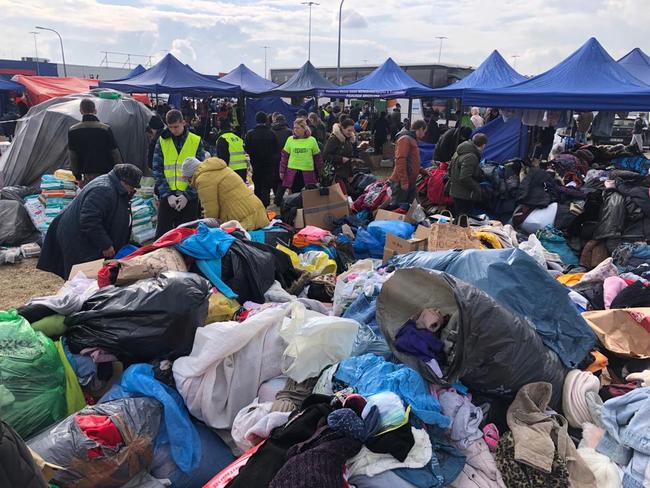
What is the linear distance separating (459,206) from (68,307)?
5337 millimetres

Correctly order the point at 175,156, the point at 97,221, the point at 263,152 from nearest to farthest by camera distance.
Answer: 1. the point at 97,221
2. the point at 175,156
3. the point at 263,152

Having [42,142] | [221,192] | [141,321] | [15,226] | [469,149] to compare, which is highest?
[469,149]

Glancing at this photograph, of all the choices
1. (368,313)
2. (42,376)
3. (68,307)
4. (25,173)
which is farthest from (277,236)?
(25,173)

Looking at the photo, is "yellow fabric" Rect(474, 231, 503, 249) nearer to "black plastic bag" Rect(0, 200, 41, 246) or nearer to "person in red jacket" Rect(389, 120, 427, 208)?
"person in red jacket" Rect(389, 120, 427, 208)

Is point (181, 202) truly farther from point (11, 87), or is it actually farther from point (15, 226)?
point (11, 87)

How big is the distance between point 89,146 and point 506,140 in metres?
8.40

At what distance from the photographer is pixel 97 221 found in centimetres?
393

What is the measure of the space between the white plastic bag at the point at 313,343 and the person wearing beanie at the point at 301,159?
4053mm

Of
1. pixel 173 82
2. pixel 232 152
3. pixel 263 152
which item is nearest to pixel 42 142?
pixel 232 152

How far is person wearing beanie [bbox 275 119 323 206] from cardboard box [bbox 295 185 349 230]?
66 cm

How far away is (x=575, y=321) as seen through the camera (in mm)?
2895

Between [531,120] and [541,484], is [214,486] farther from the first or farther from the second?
[531,120]

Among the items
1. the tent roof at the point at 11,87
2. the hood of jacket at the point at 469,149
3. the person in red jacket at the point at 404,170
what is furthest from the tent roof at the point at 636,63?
the tent roof at the point at 11,87

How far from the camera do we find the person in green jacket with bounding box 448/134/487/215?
6516mm
